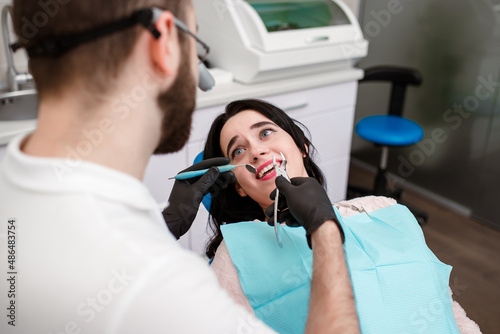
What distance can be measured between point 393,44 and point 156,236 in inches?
114

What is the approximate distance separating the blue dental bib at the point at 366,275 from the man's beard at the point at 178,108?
1.65 feet

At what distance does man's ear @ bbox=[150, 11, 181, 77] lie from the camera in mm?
697

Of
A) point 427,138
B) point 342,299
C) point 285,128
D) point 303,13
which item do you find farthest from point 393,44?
point 342,299

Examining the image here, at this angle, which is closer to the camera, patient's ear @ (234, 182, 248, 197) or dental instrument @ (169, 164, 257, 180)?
dental instrument @ (169, 164, 257, 180)

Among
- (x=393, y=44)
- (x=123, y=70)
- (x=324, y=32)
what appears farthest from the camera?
(x=393, y=44)

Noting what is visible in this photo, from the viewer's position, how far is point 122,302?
59 cm

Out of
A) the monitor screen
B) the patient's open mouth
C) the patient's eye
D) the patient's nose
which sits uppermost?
the monitor screen

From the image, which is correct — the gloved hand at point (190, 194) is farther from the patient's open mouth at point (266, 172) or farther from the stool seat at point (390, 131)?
the stool seat at point (390, 131)

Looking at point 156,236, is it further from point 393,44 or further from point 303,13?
point 393,44

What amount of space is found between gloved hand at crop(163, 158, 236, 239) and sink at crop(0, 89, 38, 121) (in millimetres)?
925

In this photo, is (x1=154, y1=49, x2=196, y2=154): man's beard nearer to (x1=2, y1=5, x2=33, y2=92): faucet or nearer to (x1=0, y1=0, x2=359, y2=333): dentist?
(x1=0, y1=0, x2=359, y2=333): dentist

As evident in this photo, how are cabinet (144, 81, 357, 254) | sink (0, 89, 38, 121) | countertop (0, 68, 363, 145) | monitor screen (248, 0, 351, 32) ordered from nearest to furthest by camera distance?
countertop (0, 68, 363, 145) → sink (0, 89, 38, 121) → cabinet (144, 81, 357, 254) → monitor screen (248, 0, 351, 32)

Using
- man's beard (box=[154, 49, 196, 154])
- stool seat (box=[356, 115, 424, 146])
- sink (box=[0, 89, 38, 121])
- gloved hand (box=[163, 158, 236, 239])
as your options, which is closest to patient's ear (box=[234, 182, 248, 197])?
gloved hand (box=[163, 158, 236, 239])

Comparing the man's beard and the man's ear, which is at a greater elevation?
the man's ear
